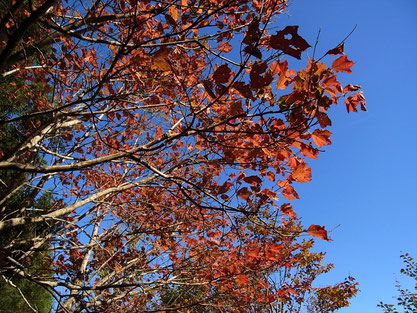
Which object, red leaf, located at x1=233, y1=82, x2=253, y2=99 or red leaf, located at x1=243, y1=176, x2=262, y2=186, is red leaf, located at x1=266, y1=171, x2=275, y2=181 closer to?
red leaf, located at x1=243, y1=176, x2=262, y2=186

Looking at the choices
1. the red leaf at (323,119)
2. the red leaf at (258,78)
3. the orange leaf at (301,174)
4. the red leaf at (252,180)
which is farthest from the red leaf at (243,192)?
the red leaf at (258,78)

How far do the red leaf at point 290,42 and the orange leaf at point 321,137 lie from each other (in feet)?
2.04

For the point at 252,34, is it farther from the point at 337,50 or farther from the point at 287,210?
the point at 287,210

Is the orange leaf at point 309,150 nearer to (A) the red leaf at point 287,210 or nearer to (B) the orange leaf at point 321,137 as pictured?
(B) the orange leaf at point 321,137

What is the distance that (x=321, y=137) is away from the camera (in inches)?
70.9

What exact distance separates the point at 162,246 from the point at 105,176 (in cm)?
166

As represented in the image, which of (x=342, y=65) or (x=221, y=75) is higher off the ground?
(x=342, y=65)

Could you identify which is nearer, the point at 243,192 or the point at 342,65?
the point at 342,65

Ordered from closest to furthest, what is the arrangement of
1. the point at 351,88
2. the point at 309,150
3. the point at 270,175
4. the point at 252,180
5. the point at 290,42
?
the point at 290,42, the point at 351,88, the point at 309,150, the point at 252,180, the point at 270,175

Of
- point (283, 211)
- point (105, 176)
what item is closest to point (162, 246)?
point (105, 176)

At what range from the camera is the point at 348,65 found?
1586mm

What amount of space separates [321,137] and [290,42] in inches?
28.5

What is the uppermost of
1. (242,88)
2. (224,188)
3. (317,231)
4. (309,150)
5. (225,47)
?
(225,47)

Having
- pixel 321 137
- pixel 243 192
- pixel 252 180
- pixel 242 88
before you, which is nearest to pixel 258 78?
pixel 242 88
